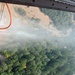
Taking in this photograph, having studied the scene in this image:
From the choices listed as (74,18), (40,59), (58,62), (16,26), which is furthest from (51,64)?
(74,18)

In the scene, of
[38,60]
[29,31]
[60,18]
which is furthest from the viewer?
[60,18]

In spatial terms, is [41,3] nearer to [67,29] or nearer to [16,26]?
[16,26]

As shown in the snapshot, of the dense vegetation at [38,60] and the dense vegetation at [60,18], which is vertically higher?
the dense vegetation at [60,18]

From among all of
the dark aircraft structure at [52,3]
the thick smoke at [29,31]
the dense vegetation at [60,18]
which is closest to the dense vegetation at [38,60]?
the thick smoke at [29,31]

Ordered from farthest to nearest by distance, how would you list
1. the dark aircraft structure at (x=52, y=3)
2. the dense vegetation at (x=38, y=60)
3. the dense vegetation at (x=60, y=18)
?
the dense vegetation at (x=60, y=18), the dense vegetation at (x=38, y=60), the dark aircraft structure at (x=52, y=3)

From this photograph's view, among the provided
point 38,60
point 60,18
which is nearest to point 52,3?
point 38,60

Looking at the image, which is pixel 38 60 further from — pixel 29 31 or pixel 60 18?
pixel 60 18

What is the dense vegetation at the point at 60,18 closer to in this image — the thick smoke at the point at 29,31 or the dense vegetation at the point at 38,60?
the thick smoke at the point at 29,31
